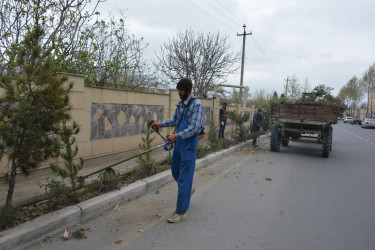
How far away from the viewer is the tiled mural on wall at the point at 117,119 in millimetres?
6992

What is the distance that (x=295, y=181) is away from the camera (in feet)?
21.7

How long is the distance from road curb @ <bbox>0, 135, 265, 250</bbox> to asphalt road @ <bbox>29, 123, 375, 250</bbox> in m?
0.11

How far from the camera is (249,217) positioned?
426cm

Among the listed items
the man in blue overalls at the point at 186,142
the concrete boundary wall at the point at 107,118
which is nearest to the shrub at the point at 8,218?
the man in blue overalls at the point at 186,142

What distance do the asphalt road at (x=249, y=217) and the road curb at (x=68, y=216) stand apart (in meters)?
0.11

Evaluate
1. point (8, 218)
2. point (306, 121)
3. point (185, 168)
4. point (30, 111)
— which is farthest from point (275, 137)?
point (8, 218)

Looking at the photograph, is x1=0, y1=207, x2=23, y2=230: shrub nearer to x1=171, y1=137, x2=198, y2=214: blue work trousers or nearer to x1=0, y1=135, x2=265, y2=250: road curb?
x1=0, y1=135, x2=265, y2=250: road curb

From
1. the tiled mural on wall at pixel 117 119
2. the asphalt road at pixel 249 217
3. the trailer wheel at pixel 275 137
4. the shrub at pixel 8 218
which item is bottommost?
the asphalt road at pixel 249 217

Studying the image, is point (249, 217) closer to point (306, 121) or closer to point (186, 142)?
point (186, 142)

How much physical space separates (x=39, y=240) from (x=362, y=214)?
457cm

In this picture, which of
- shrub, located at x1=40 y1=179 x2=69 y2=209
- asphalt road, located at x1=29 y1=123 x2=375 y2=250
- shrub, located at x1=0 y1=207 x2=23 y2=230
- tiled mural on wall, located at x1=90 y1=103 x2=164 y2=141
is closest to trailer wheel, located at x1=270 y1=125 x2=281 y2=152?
Answer: asphalt road, located at x1=29 y1=123 x2=375 y2=250

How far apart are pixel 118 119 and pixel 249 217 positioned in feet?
15.1

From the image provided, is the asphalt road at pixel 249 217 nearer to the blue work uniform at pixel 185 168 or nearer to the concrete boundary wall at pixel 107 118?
the blue work uniform at pixel 185 168

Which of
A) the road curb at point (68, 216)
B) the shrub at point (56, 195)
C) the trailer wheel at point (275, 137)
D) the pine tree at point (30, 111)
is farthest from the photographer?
the trailer wheel at point (275, 137)
